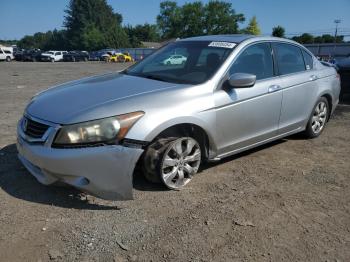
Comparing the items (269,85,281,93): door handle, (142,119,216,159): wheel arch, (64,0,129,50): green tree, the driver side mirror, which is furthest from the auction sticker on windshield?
(64,0,129,50): green tree

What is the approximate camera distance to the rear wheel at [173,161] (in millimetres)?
3676

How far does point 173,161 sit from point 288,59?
2430mm

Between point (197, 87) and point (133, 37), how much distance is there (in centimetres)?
11458

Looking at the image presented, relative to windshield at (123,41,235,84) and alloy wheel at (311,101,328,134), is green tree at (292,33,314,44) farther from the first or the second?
windshield at (123,41,235,84)

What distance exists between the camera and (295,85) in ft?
16.7

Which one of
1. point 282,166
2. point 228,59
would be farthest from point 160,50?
point 282,166

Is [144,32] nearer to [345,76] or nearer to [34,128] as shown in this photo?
[345,76]

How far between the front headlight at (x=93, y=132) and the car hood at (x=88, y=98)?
0.06 metres

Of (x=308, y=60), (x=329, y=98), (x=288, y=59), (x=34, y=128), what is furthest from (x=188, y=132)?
(x=329, y=98)

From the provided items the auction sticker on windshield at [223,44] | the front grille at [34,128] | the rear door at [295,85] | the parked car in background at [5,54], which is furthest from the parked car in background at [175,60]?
the parked car in background at [5,54]

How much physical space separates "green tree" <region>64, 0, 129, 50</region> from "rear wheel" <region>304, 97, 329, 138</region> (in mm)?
102105

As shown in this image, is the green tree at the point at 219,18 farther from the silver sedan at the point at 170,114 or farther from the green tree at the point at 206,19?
the silver sedan at the point at 170,114

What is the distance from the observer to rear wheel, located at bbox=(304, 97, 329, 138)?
5723mm

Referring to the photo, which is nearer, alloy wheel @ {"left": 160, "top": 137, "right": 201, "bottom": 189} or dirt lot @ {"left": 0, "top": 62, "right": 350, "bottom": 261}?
dirt lot @ {"left": 0, "top": 62, "right": 350, "bottom": 261}
